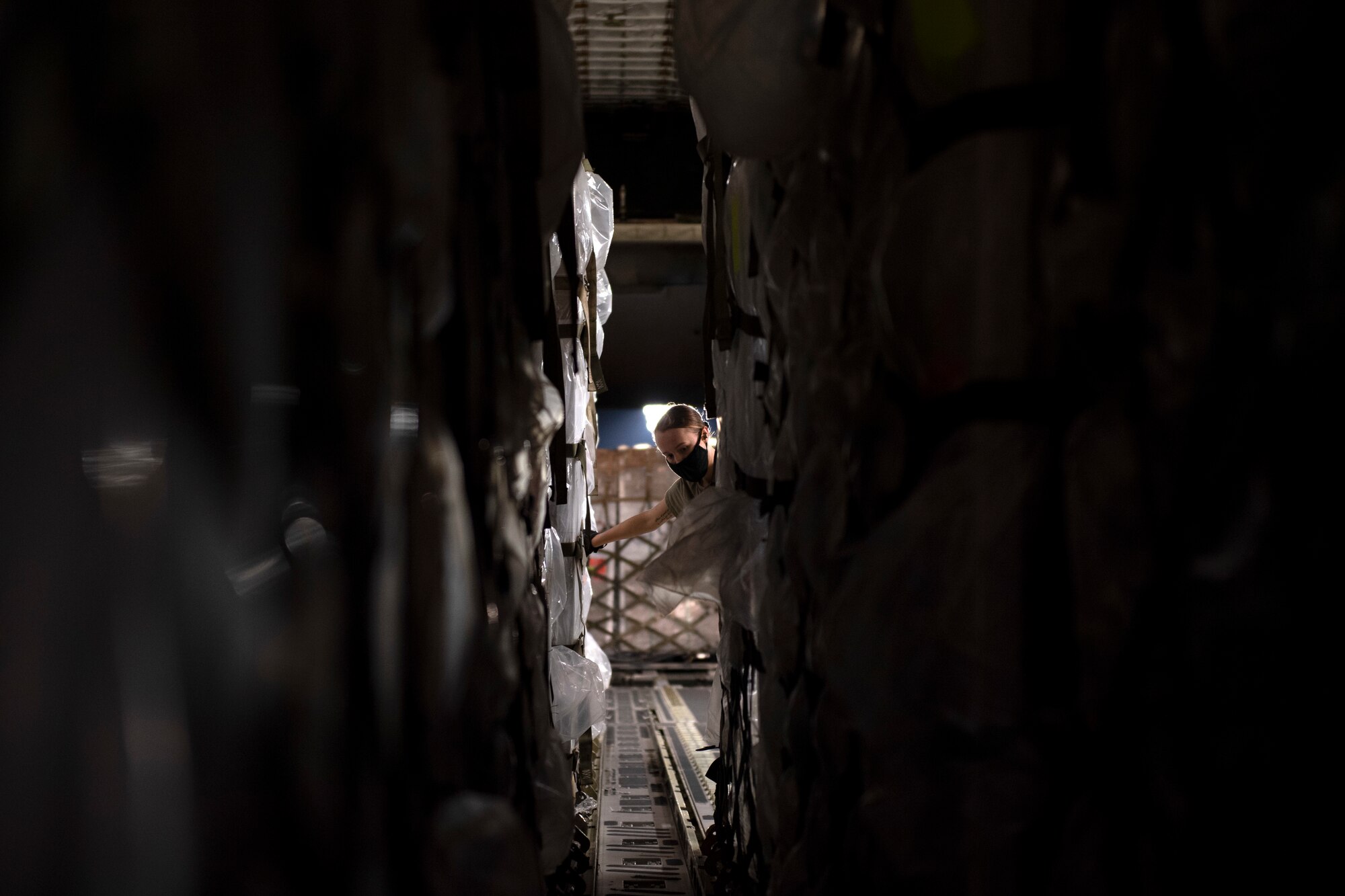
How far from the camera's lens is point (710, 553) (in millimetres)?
1131

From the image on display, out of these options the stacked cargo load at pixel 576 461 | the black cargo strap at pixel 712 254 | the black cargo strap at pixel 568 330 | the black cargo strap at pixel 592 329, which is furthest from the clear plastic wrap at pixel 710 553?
the black cargo strap at pixel 592 329

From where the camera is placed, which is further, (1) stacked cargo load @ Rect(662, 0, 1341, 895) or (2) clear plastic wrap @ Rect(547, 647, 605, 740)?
(2) clear plastic wrap @ Rect(547, 647, 605, 740)

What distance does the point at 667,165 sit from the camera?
4406 mm

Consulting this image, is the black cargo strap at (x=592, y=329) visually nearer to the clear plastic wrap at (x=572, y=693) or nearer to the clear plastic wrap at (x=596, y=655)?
the clear plastic wrap at (x=596, y=655)

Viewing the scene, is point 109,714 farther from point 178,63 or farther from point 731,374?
point 731,374

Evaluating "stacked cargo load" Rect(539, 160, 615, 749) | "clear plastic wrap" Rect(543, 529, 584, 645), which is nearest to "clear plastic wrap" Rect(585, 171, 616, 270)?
"stacked cargo load" Rect(539, 160, 615, 749)

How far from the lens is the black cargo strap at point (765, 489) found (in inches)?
34.7

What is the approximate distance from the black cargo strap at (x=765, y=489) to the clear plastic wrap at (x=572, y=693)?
1.35ft

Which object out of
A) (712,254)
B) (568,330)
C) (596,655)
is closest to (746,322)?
(712,254)

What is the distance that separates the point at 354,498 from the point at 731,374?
77 cm

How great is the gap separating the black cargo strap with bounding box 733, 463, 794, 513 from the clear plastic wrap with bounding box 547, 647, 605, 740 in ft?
1.35

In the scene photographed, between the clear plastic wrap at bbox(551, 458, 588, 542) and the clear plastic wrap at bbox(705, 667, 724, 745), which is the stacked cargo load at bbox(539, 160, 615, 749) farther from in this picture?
the clear plastic wrap at bbox(705, 667, 724, 745)

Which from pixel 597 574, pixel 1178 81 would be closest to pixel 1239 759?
pixel 1178 81

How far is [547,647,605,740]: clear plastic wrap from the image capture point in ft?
4.08
